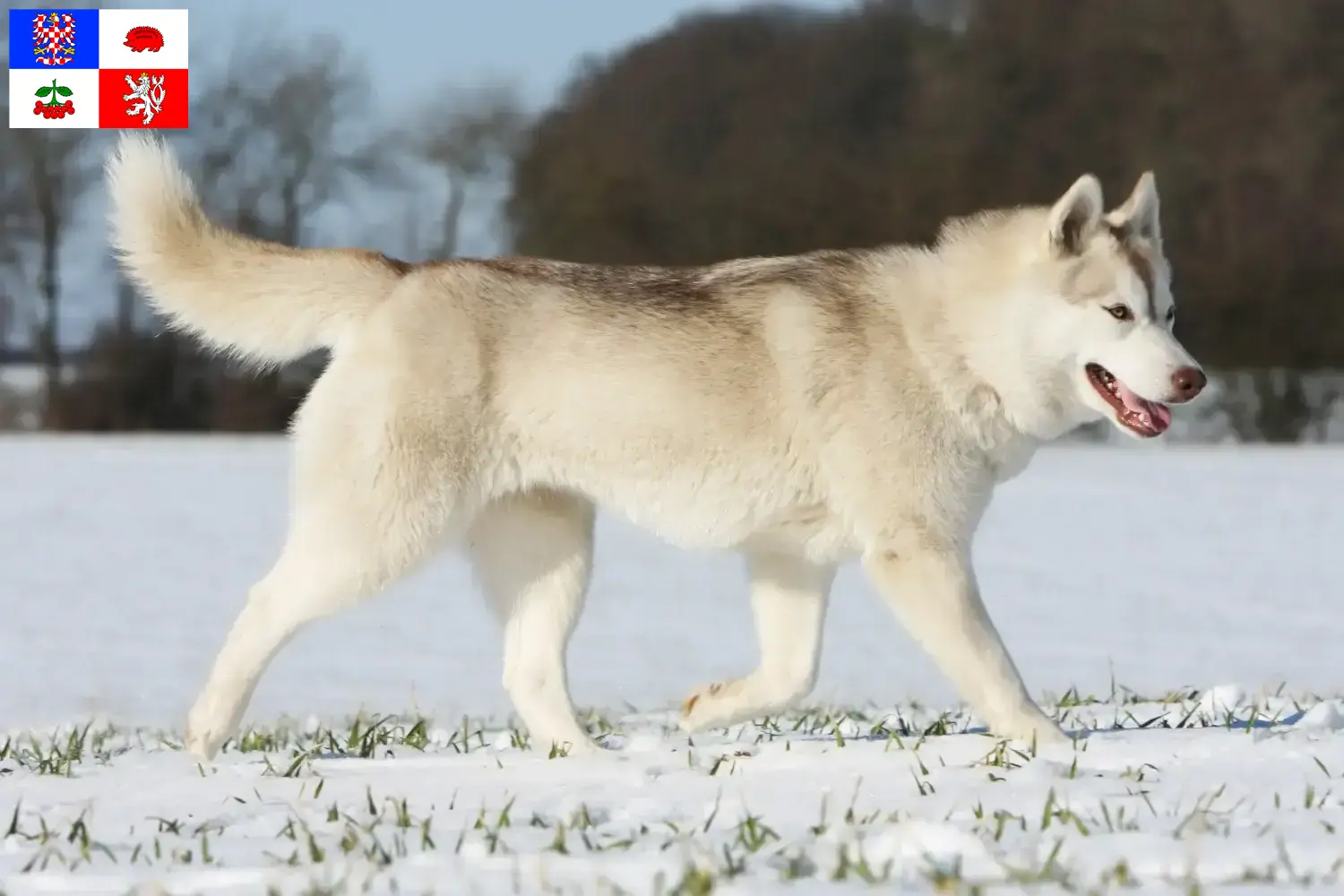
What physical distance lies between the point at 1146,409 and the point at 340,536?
219 cm

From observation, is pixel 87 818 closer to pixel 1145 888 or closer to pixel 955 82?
pixel 1145 888

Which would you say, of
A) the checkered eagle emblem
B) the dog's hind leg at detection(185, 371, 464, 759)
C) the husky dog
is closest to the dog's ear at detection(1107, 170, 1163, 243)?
the husky dog

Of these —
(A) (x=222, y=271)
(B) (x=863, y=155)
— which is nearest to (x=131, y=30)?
(A) (x=222, y=271)

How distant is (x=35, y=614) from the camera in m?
10.1

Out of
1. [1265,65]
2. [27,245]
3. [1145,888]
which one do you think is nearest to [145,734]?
[1145,888]

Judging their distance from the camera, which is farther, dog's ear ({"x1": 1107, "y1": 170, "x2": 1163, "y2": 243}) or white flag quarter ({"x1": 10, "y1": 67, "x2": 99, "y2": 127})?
white flag quarter ({"x1": 10, "y1": 67, "x2": 99, "y2": 127})

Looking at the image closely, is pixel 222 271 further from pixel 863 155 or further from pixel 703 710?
pixel 863 155

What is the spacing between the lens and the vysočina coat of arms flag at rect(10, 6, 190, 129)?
11594 millimetres

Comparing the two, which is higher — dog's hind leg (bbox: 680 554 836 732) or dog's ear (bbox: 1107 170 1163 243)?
dog's ear (bbox: 1107 170 1163 243)

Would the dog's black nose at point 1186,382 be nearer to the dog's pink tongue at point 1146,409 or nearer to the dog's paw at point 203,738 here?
the dog's pink tongue at point 1146,409

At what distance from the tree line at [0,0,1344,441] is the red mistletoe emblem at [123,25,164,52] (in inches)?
309

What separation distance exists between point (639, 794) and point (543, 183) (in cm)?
1876

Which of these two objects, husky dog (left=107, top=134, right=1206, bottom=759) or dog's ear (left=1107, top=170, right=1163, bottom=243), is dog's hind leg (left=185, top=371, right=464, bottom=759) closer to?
husky dog (left=107, top=134, right=1206, bottom=759)

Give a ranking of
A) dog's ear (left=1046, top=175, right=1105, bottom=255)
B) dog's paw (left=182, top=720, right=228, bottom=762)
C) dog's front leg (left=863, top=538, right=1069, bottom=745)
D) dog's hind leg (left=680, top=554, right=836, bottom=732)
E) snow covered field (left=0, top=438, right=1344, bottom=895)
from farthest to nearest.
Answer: dog's hind leg (left=680, top=554, right=836, bottom=732) → dog's ear (left=1046, top=175, right=1105, bottom=255) → dog's paw (left=182, top=720, right=228, bottom=762) → dog's front leg (left=863, top=538, right=1069, bottom=745) → snow covered field (left=0, top=438, right=1344, bottom=895)
